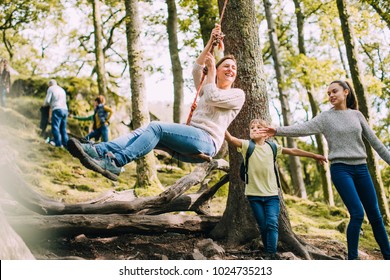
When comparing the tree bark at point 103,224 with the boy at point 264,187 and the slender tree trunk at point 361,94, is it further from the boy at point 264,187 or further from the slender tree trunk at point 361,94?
the slender tree trunk at point 361,94

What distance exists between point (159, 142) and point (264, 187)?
111cm

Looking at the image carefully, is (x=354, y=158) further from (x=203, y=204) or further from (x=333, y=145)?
(x=203, y=204)

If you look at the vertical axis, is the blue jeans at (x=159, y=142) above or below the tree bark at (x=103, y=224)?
above

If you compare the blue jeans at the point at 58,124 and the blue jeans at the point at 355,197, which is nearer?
the blue jeans at the point at 355,197

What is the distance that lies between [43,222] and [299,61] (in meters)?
8.46

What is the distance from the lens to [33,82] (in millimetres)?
12633

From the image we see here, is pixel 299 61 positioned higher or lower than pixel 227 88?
higher

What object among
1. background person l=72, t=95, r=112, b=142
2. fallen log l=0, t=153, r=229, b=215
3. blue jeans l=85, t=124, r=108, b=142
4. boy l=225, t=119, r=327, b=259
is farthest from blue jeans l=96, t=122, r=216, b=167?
blue jeans l=85, t=124, r=108, b=142

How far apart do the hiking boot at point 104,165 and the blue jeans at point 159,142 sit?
5 cm

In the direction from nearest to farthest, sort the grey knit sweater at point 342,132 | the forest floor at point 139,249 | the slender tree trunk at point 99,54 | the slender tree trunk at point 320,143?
the grey knit sweater at point 342,132 → the forest floor at point 139,249 → the slender tree trunk at point 320,143 → the slender tree trunk at point 99,54

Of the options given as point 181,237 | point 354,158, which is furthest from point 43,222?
point 354,158

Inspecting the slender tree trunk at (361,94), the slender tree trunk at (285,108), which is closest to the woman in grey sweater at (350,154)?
the slender tree trunk at (361,94)

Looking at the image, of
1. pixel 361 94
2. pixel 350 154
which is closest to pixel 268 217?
pixel 350 154

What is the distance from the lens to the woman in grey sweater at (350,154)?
12.3 feet
